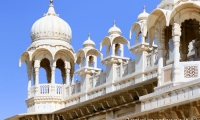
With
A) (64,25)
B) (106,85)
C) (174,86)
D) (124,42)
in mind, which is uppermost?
(64,25)

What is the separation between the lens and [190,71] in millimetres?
21156

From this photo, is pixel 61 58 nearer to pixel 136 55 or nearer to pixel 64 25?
pixel 64 25

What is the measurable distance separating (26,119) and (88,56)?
14.3ft

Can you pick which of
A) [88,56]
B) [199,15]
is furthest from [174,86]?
[88,56]

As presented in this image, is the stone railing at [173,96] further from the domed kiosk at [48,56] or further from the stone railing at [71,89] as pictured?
the domed kiosk at [48,56]

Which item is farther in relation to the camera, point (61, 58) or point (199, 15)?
point (61, 58)

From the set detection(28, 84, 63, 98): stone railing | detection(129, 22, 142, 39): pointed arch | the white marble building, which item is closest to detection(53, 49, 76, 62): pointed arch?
the white marble building

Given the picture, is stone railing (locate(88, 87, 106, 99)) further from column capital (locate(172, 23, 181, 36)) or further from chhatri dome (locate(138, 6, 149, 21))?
column capital (locate(172, 23, 181, 36))

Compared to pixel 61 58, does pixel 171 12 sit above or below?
below

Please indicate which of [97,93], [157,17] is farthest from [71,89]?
[157,17]

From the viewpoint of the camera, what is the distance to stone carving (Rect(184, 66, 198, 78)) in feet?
69.1

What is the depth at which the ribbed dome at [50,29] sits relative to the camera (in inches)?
1329

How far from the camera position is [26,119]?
3328 cm

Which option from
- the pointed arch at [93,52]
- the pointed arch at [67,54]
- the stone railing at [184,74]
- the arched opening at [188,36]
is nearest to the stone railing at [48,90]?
the pointed arch at [67,54]
